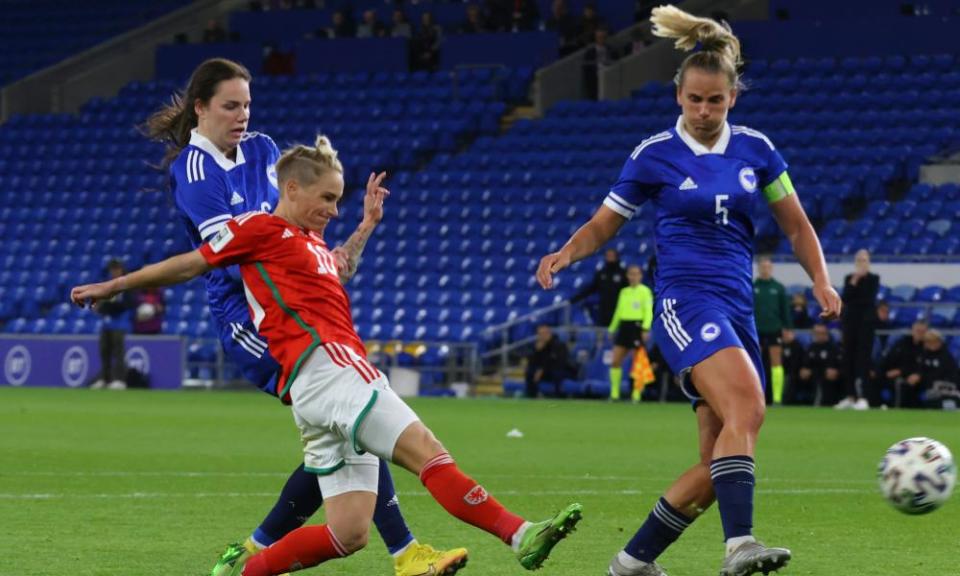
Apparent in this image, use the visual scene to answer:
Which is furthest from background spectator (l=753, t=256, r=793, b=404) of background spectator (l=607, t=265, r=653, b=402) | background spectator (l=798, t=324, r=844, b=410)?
background spectator (l=607, t=265, r=653, b=402)

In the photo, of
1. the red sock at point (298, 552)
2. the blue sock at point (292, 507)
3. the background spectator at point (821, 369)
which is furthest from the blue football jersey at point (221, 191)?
the background spectator at point (821, 369)

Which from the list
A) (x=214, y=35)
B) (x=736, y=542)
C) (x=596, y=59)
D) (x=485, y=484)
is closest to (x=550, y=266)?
(x=736, y=542)

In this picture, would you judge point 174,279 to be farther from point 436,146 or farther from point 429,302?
point 436,146

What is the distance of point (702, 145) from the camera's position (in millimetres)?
6844

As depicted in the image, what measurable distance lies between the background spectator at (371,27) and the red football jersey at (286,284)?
28.4m

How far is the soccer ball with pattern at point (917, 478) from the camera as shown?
690 cm

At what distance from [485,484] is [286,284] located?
5.13 meters

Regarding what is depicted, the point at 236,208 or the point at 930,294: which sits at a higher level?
the point at 236,208

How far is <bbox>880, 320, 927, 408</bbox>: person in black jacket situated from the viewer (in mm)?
21078

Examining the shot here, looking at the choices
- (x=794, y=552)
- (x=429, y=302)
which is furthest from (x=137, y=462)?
(x=429, y=302)

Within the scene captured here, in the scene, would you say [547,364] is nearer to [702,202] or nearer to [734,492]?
[702,202]

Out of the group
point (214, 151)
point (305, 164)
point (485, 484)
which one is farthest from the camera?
point (485, 484)

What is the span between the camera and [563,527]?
5.78 metres

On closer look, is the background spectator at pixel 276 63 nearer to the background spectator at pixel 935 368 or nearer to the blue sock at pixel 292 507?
the background spectator at pixel 935 368
